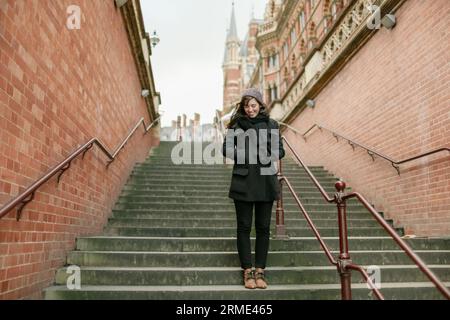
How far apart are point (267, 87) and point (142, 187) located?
56.2 feet

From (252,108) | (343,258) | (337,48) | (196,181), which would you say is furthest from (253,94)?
(337,48)

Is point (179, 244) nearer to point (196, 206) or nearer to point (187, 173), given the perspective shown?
point (196, 206)

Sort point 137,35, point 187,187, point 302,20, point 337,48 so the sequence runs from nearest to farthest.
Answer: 1. point 187,187
2. point 137,35
3. point 337,48
4. point 302,20

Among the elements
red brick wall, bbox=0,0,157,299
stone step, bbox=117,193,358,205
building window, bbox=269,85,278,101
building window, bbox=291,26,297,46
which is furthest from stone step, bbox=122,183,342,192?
building window, bbox=269,85,278,101

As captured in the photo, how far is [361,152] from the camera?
22.0 feet

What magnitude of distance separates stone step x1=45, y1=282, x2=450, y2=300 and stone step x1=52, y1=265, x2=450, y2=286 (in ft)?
0.37

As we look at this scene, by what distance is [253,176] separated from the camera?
132 inches

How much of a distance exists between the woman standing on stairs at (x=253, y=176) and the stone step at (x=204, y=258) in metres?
0.52

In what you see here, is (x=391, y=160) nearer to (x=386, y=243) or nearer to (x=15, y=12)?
(x=386, y=243)

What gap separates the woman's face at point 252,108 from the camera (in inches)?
135

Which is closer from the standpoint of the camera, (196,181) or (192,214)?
(192,214)

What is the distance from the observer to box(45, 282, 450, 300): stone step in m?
3.13

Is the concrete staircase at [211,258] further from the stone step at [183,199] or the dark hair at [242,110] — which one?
the dark hair at [242,110]

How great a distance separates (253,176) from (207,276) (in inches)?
41.8
